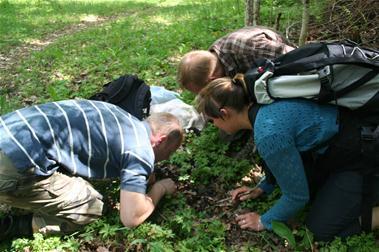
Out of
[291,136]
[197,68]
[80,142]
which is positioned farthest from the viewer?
[197,68]

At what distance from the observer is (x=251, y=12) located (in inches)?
239

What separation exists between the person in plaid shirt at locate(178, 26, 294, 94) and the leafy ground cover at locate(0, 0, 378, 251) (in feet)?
2.24

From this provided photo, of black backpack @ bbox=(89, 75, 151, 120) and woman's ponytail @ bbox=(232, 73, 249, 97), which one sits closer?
woman's ponytail @ bbox=(232, 73, 249, 97)

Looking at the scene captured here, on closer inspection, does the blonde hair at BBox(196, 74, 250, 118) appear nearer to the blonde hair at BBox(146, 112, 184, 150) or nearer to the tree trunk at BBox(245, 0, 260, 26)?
the blonde hair at BBox(146, 112, 184, 150)

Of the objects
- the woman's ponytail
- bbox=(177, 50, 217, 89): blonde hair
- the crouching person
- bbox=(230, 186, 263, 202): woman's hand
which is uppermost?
the woman's ponytail

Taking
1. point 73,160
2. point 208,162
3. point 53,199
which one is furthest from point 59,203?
point 208,162

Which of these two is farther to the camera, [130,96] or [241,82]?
[130,96]

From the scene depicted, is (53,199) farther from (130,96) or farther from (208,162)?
(130,96)

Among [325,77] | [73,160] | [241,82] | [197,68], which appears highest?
[325,77]

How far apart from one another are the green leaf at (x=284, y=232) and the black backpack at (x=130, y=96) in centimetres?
195

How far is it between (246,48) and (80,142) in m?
1.87

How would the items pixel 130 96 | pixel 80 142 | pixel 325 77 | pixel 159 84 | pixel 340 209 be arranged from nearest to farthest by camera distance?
pixel 325 77
pixel 340 209
pixel 80 142
pixel 130 96
pixel 159 84

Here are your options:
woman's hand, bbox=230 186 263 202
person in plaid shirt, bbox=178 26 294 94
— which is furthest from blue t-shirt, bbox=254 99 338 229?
person in plaid shirt, bbox=178 26 294 94

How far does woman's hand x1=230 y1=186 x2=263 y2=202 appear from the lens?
358 centimetres
